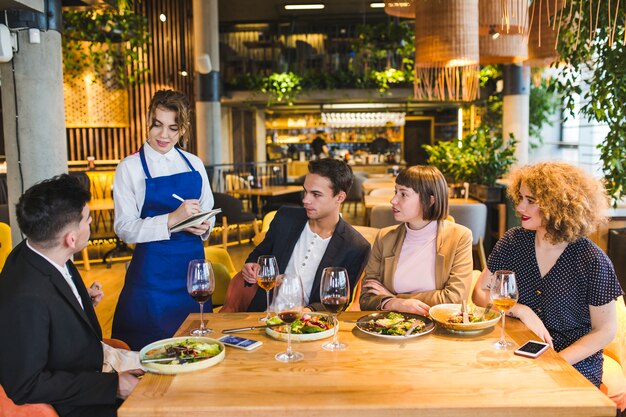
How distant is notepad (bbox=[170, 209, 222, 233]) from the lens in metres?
2.74

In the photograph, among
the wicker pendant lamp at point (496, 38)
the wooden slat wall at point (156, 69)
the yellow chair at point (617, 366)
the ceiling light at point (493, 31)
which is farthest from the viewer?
the wooden slat wall at point (156, 69)

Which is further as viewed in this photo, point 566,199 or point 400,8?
point 400,8

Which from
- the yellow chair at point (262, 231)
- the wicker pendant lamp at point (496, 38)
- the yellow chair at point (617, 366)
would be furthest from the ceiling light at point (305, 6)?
the yellow chair at point (617, 366)

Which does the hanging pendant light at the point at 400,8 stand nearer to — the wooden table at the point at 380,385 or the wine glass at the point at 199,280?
the wine glass at the point at 199,280

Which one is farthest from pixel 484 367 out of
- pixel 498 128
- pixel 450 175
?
pixel 498 128

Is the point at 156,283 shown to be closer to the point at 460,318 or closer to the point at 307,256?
the point at 307,256

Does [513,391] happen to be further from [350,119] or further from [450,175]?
[350,119]

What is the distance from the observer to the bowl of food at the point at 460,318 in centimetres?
210

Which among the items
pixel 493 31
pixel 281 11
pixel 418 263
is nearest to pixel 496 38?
pixel 493 31

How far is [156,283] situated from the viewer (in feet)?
9.36

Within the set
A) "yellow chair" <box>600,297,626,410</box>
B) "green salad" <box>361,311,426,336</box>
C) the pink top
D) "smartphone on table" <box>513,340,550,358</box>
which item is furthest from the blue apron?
"yellow chair" <box>600,297,626,410</box>

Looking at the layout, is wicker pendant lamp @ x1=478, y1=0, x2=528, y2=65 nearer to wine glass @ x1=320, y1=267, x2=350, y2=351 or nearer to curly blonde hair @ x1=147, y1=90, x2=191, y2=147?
curly blonde hair @ x1=147, y1=90, x2=191, y2=147

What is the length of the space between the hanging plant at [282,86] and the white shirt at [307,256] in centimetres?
1020

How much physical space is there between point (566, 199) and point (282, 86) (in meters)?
10.9
